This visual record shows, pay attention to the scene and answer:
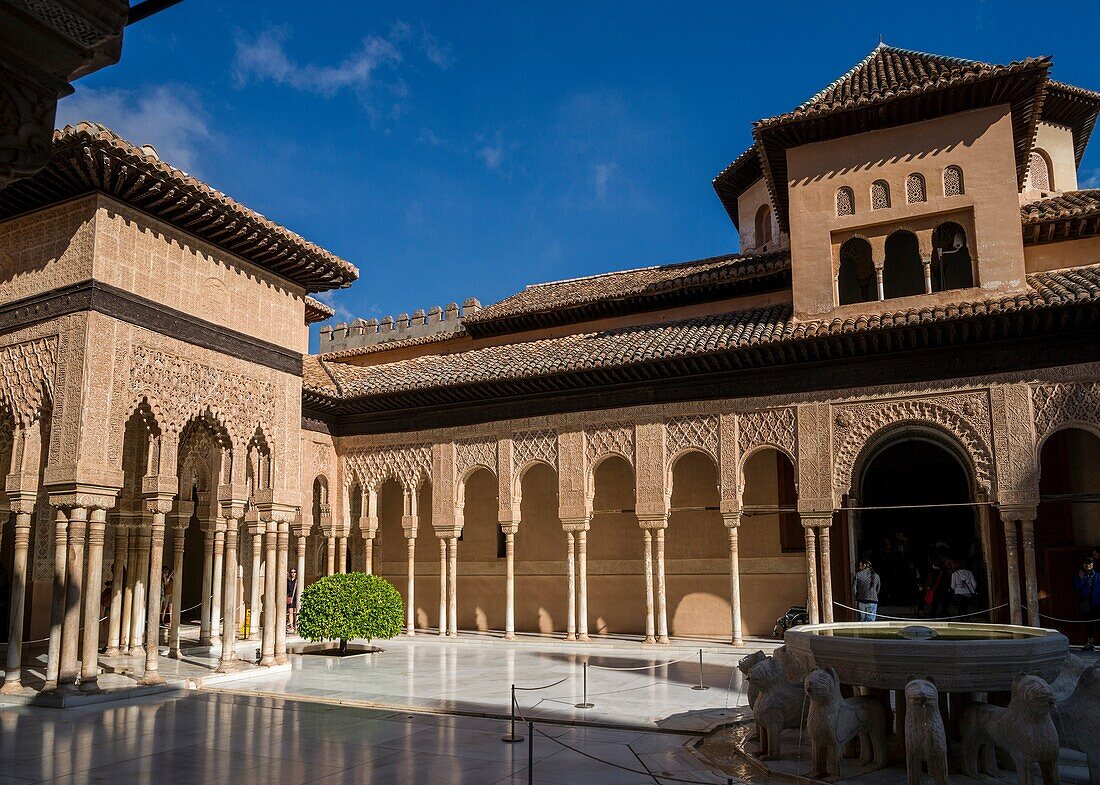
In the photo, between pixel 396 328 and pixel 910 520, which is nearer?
pixel 910 520

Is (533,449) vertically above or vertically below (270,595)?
above

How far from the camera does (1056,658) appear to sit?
6.17m

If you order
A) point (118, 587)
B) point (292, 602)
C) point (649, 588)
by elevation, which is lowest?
point (292, 602)

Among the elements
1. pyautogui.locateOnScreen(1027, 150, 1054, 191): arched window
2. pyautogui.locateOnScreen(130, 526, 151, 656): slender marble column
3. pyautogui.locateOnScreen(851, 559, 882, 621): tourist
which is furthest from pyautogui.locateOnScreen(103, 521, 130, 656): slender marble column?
pyautogui.locateOnScreen(1027, 150, 1054, 191): arched window

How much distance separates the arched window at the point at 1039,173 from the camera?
705 inches

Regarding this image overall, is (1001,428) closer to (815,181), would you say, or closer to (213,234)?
(815,181)

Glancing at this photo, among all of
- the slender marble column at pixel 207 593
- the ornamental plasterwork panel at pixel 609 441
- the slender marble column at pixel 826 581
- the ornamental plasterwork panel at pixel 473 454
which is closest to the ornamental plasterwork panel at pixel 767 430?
the slender marble column at pixel 826 581

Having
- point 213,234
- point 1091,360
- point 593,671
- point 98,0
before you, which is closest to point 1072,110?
point 1091,360

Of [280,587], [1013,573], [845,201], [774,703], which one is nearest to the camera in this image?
[774,703]

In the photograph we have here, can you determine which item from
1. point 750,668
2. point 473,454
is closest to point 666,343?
point 473,454

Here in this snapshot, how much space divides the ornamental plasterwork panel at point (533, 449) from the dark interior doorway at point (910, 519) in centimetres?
594

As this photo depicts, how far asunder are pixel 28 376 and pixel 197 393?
1.93 meters

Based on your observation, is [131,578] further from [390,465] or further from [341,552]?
[390,465]

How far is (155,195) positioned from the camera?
1078 cm
